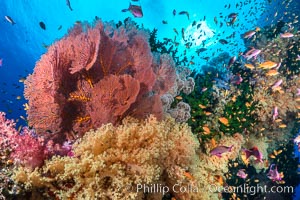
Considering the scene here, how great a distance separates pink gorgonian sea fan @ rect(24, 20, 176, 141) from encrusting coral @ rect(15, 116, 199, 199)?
0.50 metres

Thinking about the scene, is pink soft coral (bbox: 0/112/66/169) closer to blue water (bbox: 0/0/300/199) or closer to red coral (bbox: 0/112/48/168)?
red coral (bbox: 0/112/48/168)

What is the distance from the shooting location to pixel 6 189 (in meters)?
2.96

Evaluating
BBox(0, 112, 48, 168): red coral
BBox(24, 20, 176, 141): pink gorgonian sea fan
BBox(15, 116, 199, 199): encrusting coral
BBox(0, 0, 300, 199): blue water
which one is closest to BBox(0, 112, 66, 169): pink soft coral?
BBox(0, 112, 48, 168): red coral

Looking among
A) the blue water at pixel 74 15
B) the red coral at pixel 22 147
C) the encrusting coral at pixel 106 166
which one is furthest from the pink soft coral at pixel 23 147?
the blue water at pixel 74 15

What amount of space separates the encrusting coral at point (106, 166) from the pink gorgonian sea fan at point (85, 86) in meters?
0.50

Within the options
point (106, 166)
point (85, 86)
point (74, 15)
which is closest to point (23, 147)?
point (106, 166)

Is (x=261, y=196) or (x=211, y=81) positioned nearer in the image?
(x=211, y=81)

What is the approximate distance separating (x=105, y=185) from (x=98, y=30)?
264 centimetres

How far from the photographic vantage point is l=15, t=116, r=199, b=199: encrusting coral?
123 inches

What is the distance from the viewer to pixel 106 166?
10.8 ft

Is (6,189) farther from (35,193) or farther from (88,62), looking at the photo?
(88,62)

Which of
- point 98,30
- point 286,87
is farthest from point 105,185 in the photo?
point 286,87

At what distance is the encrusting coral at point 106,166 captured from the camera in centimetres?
312

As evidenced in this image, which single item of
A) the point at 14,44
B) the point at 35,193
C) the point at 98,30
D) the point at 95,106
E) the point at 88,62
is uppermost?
the point at 14,44
